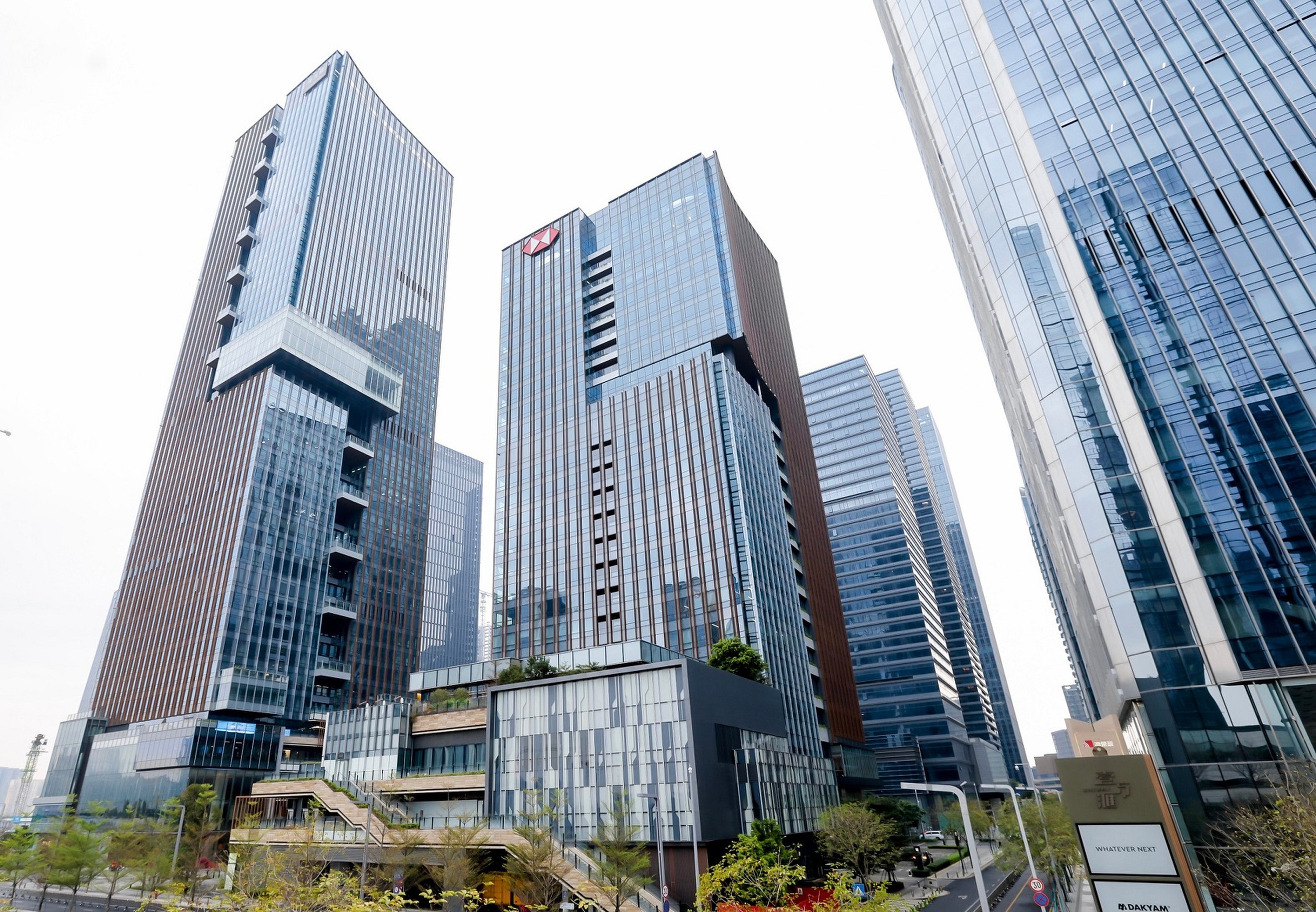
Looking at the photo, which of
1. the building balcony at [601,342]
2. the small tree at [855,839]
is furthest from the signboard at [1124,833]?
the building balcony at [601,342]

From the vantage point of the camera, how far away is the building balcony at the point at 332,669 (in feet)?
341

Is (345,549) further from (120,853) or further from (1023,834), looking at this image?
(1023,834)

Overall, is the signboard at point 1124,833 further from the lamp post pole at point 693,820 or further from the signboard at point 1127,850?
the lamp post pole at point 693,820

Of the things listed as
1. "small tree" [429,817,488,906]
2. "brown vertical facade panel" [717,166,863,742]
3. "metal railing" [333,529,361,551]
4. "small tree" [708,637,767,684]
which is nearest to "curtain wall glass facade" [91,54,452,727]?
"metal railing" [333,529,361,551]

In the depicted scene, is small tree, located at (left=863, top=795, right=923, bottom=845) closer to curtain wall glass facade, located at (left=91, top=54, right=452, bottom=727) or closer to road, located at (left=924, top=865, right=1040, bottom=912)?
road, located at (left=924, top=865, right=1040, bottom=912)

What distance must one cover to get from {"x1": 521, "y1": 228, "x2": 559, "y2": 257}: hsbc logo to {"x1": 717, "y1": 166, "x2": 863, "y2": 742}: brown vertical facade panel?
28.5 metres

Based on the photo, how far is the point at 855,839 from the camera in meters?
59.0

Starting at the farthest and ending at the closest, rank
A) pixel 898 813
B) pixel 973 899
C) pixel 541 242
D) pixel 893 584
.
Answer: pixel 893 584 < pixel 541 242 < pixel 898 813 < pixel 973 899

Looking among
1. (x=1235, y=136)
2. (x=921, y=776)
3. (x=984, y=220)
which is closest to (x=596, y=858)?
(x=984, y=220)

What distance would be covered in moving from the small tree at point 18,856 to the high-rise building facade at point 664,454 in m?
44.5

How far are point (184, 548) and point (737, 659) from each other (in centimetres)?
8698

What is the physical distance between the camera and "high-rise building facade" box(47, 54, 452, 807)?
95.6 metres

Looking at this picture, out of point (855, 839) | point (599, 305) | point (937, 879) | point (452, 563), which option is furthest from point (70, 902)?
point (452, 563)

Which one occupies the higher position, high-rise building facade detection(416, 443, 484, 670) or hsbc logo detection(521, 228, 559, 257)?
hsbc logo detection(521, 228, 559, 257)
